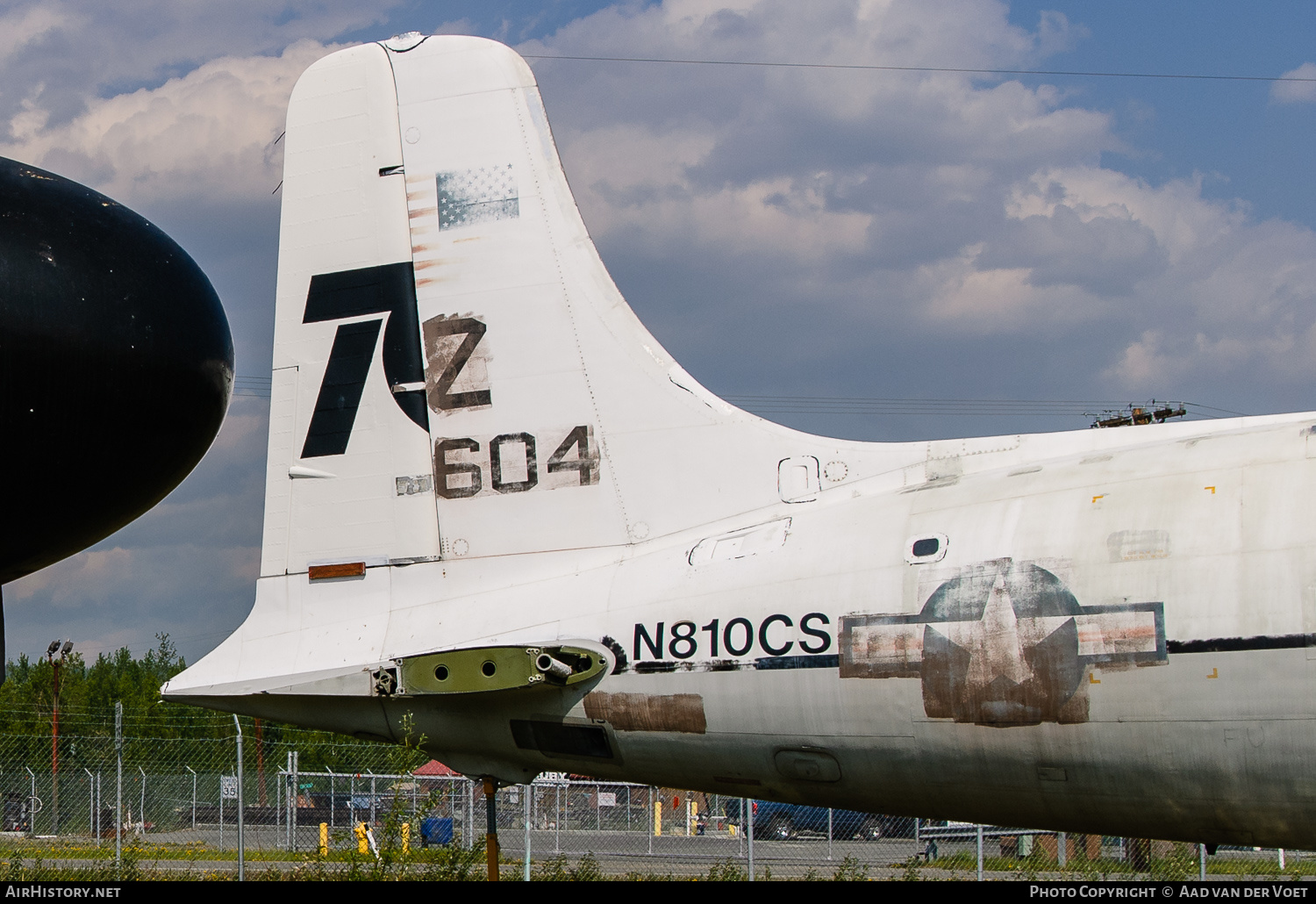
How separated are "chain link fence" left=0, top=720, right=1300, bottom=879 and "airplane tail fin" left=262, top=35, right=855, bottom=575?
1.98 meters

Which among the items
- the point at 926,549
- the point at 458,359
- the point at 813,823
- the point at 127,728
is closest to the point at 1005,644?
the point at 926,549

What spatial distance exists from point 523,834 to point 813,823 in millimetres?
8279

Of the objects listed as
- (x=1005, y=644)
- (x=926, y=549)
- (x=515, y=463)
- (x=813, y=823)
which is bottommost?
(x=813, y=823)

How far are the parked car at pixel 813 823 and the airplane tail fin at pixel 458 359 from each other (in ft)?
54.9

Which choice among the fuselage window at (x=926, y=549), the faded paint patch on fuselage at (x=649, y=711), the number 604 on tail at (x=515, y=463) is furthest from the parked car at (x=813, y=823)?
the fuselage window at (x=926, y=549)

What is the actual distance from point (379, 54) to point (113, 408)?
4.98 meters

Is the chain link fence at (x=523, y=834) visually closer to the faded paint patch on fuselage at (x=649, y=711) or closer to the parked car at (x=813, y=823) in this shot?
the parked car at (x=813, y=823)

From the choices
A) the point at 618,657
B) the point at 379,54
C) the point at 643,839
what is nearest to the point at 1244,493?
the point at 618,657

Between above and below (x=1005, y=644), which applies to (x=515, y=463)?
above

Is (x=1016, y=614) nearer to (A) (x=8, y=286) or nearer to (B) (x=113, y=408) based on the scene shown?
(B) (x=113, y=408)

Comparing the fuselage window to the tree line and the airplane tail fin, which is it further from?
the tree line

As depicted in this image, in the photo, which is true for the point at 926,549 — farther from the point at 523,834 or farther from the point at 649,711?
the point at 523,834

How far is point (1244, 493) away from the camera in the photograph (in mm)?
6758

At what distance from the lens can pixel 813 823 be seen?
93.8ft
